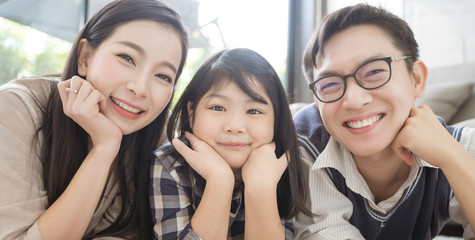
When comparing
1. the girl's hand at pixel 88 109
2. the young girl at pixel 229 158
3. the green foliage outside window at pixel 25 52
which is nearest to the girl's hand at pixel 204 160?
the young girl at pixel 229 158

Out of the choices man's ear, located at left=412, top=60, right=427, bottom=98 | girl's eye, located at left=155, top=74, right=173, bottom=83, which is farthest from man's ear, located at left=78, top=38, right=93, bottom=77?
man's ear, located at left=412, top=60, right=427, bottom=98

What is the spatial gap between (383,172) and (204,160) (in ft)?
2.27

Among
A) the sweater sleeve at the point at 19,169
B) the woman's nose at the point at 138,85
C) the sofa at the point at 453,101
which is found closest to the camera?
the sweater sleeve at the point at 19,169

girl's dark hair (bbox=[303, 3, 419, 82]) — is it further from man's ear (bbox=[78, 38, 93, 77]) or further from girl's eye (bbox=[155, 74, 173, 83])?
man's ear (bbox=[78, 38, 93, 77])

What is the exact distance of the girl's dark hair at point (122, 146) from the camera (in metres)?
1.09

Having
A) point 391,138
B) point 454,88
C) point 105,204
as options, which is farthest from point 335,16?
point 454,88

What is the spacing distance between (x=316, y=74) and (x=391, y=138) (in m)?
0.34

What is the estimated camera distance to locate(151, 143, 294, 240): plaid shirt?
1.10 meters

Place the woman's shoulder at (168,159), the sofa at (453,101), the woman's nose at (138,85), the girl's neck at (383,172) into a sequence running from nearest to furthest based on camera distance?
1. the woman's nose at (138,85)
2. the woman's shoulder at (168,159)
3. the girl's neck at (383,172)
4. the sofa at (453,101)

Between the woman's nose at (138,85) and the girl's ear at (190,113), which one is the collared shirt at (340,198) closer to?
the girl's ear at (190,113)

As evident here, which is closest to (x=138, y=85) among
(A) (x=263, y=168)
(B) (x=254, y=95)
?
(B) (x=254, y=95)

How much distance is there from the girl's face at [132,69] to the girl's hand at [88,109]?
0.05 m

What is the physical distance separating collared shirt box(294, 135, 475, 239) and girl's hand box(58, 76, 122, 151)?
0.71 meters

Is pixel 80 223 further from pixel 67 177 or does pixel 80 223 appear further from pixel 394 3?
pixel 394 3
